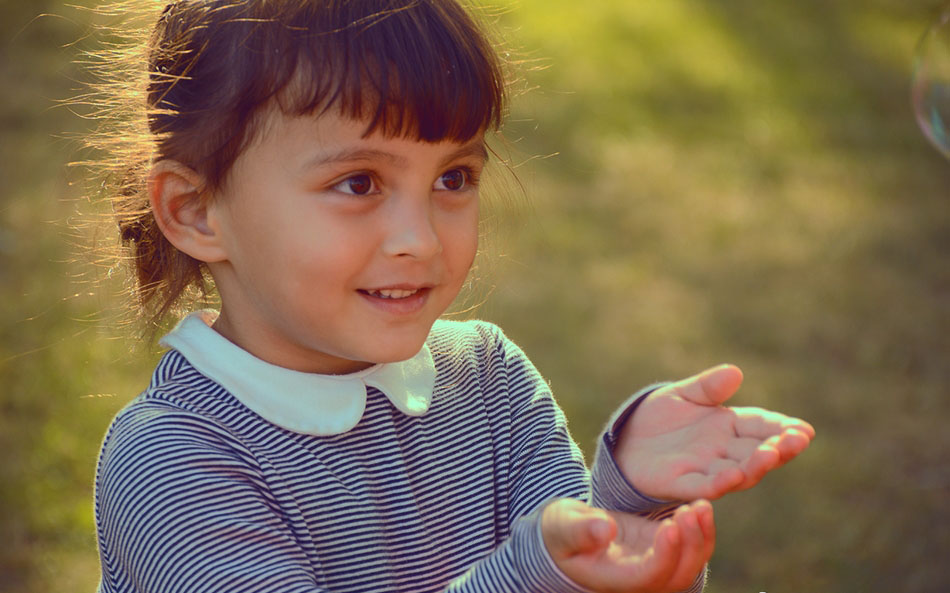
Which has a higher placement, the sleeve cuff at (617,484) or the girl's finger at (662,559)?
the girl's finger at (662,559)

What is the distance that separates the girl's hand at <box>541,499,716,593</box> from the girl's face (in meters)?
0.37

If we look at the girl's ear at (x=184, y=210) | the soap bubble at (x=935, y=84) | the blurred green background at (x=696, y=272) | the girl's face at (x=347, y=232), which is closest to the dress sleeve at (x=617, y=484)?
the girl's face at (x=347, y=232)

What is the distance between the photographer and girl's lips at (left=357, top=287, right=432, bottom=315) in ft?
4.95

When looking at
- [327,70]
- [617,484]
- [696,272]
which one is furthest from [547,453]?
[696,272]

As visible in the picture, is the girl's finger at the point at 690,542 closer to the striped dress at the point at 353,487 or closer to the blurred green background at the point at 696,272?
the striped dress at the point at 353,487

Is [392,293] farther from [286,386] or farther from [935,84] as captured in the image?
[935,84]

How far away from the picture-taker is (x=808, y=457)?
3275mm

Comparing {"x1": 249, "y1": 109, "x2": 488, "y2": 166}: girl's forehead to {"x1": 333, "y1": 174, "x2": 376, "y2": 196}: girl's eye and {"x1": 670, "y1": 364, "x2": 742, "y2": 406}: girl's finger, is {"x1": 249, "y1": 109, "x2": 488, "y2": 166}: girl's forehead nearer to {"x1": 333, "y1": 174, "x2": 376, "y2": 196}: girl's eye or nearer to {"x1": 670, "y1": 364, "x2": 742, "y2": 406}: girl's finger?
{"x1": 333, "y1": 174, "x2": 376, "y2": 196}: girl's eye

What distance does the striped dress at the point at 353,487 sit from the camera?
1326 millimetres

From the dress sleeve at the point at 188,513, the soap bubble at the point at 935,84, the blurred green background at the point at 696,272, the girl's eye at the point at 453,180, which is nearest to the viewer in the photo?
the dress sleeve at the point at 188,513

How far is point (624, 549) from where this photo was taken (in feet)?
4.10

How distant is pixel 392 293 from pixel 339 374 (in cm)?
17

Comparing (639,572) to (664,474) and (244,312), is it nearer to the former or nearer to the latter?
(664,474)

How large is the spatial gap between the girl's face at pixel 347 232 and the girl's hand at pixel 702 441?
32cm
